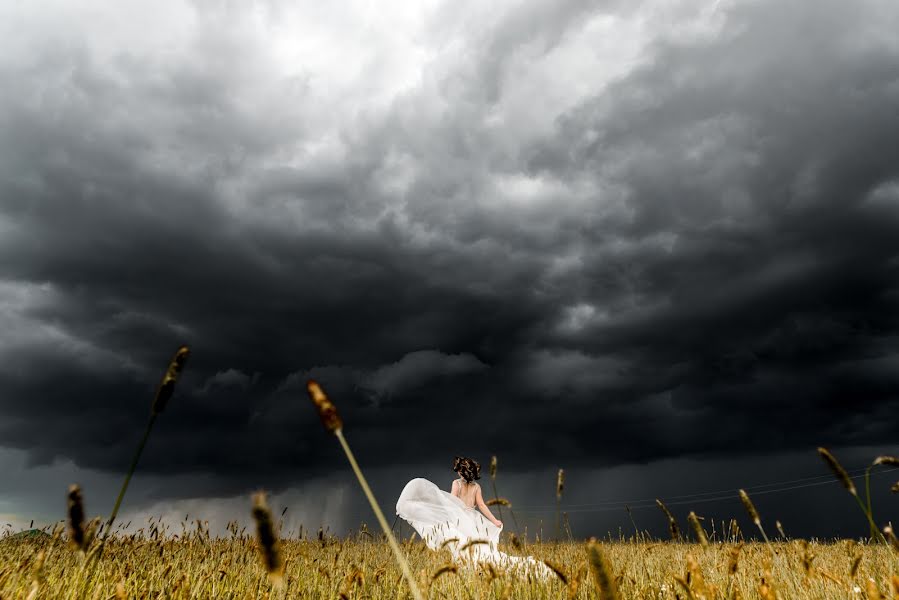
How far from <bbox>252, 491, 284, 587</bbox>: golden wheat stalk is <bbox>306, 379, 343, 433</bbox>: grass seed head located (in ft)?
0.81

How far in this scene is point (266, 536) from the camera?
1103 millimetres

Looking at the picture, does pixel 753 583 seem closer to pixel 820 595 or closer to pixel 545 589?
pixel 820 595

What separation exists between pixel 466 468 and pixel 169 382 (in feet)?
38.6

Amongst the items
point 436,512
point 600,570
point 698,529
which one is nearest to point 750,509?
point 698,529

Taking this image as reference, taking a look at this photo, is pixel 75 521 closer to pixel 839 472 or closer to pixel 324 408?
pixel 324 408

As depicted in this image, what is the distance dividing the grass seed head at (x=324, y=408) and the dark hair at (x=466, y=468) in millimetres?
11767

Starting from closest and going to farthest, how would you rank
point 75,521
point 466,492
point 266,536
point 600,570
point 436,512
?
point 266,536
point 600,570
point 75,521
point 436,512
point 466,492

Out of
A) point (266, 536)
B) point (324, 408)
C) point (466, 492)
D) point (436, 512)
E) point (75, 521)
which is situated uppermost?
point (466, 492)

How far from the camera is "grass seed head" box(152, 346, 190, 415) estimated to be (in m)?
1.45

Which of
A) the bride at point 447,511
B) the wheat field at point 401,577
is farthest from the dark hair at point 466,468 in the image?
the wheat field at point 401,577

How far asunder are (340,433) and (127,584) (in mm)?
4288

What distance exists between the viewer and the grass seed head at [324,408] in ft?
4.20

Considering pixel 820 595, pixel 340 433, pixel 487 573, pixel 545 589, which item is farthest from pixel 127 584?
pixel 820 595

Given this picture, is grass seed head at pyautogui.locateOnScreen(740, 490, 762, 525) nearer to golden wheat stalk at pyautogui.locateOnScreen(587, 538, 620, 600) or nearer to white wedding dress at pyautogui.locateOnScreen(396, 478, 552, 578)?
golden wheat stalk at pyautogui.locateOnScreen(587, 538, 620, 600)
